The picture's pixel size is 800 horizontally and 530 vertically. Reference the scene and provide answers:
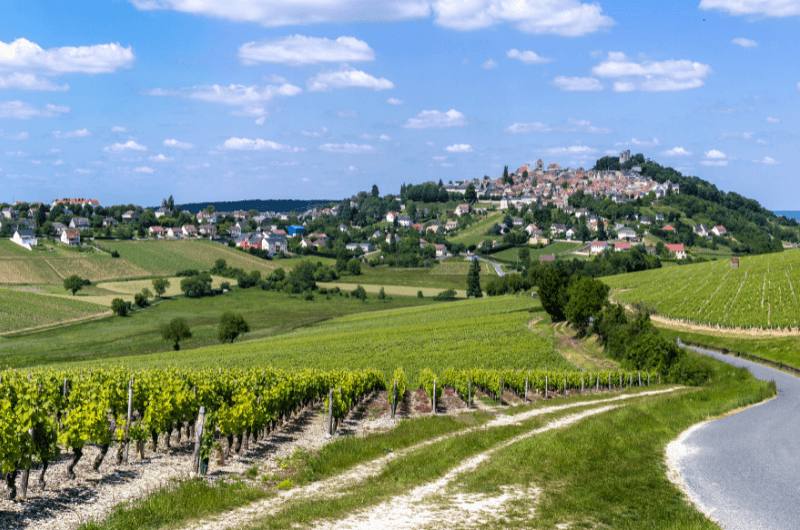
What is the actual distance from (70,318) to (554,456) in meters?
98.2

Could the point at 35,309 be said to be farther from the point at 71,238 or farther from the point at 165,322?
the point at 71,238

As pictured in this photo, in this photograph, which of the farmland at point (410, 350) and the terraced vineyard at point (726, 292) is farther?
the terraced vineyard at point (726, 292)

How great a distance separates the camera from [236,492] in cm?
1548

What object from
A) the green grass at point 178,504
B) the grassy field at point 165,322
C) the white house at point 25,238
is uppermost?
the white house at point 25,238

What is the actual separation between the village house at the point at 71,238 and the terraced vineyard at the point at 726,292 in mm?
138509

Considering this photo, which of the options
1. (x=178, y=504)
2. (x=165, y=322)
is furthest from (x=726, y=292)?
(x=178, y=504)

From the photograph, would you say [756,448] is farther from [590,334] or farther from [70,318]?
[70,318]

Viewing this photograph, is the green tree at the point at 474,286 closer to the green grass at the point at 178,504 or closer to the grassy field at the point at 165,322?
the grassy field at the point at 165,322

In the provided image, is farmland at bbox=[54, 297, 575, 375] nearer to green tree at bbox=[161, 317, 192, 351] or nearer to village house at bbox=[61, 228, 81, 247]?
green tree at bbox=[161, 317, 192, 351]

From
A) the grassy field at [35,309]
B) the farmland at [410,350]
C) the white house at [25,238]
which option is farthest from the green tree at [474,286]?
the white house at [25,238]

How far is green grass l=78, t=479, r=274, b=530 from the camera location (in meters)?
12.8

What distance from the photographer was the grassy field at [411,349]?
5266cm

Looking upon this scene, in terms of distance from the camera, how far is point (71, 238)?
171m

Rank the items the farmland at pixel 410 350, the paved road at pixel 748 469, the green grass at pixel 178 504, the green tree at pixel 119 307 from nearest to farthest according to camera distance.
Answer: the green grass at pixel 178 504 → the paved road at pixel 748 469 → the farmland at pixel 410 350 → the green tree at pixel 119 307
